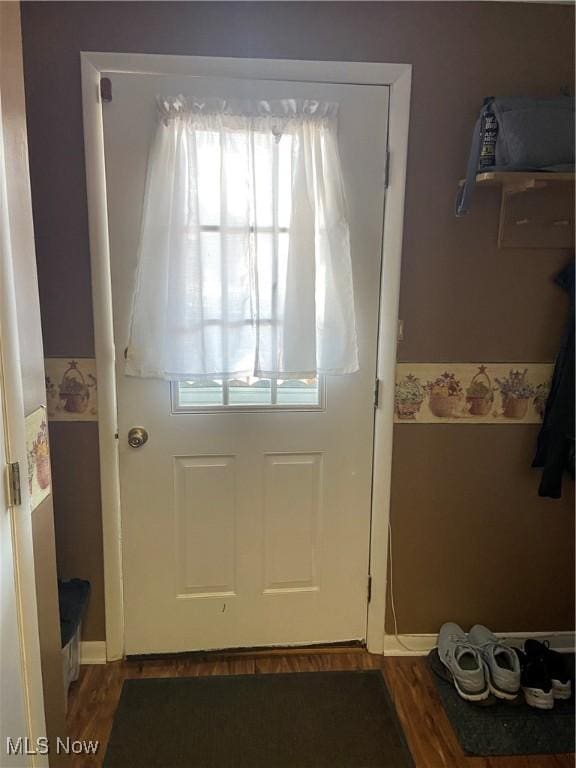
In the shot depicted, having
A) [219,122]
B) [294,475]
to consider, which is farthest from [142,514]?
[219,122]

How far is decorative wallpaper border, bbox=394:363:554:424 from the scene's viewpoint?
6.34 feet

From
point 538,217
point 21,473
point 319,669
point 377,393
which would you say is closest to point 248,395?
point 377,393

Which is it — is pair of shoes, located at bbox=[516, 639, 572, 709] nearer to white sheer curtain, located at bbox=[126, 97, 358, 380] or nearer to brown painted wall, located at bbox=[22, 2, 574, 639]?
brown painted wall, located at bbox=[22, 2, 574, 639]

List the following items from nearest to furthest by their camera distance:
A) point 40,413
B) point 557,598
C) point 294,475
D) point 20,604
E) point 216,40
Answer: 1. point 20,604
2. point 40,413
3. point 216,40
4. point 294,475
5. point 557,598

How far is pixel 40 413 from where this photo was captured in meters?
1.28

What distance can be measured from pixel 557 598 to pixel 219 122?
2.13 m

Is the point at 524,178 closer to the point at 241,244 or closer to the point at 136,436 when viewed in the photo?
the point at 241,244

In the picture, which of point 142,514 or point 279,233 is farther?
point 142,514

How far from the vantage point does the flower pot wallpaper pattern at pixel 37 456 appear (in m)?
1.21

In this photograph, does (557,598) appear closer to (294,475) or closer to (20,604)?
(294,475)

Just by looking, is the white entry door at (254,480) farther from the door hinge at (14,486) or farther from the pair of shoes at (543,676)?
the door hinge at (14,486)

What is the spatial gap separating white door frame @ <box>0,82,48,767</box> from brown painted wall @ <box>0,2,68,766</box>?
5 centimetres

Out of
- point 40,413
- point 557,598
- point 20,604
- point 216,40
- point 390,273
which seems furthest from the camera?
point 557,598

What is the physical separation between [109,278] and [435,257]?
3.62 feet
